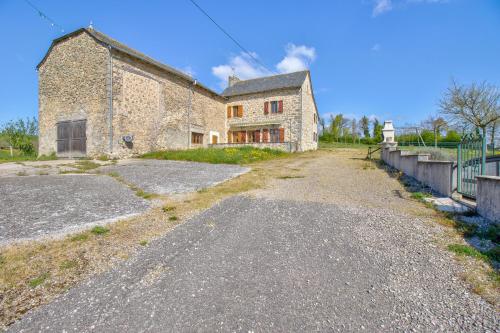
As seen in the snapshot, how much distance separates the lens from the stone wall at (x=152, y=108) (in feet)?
47.6

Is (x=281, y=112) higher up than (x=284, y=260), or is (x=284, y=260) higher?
(x=281, y=112)

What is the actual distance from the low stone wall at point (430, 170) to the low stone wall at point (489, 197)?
55.6 inches

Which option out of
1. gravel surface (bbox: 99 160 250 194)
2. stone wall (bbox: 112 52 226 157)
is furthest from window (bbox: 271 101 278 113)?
gravel surface (bbox: 99 160 250 194)

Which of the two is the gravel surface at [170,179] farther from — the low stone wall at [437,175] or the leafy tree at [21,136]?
the leafy tree at [21,136]

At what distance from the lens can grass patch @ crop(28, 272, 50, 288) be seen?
2555 mm

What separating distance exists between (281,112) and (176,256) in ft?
71.0

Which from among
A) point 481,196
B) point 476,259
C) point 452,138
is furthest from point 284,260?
point 452,138

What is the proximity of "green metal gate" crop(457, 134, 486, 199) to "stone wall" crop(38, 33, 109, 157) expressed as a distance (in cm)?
1599

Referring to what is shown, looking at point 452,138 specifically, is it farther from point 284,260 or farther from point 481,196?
point 284,260

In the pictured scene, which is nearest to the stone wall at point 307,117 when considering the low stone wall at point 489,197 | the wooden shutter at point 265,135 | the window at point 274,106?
the window at point 274,106

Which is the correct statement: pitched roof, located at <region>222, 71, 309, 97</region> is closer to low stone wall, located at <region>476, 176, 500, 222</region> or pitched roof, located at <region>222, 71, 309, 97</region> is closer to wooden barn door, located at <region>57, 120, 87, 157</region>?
wooden barn door, located at <region>57, 120, 87, 157</region>

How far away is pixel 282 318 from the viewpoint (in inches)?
81.1

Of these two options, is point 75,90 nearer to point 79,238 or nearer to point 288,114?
point 79,238

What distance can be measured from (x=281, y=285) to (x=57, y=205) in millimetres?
5149
